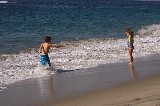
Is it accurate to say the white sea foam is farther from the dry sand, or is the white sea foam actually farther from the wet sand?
the dry sand

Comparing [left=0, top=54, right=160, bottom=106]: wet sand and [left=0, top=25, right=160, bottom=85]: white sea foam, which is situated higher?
[left=0, top=25, right=160, bottom=85]: white sea foam

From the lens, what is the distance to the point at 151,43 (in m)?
21.1

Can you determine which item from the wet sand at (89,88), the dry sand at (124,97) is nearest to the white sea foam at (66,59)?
the wet sand at (89,88)

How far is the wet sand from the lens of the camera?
866 centimetres

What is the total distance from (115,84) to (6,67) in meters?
4.51

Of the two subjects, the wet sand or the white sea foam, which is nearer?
the wet sand

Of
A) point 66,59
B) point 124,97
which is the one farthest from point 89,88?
point 66,59

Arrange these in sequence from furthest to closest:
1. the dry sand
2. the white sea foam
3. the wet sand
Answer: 1. the white sea foam
2. the wet sand
3. the dry sand

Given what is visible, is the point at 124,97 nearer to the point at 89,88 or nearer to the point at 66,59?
the point at 89,88

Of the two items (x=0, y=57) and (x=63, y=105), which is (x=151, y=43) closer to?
(x=0, y=57)

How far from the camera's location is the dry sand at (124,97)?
7.97 metres

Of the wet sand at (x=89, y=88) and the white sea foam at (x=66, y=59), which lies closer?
the wet sand at (x=89, y=88)

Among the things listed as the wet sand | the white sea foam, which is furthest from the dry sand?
the white sea foam

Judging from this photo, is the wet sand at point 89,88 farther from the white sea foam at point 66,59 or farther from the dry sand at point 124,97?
the white sea foam at point 66,59
